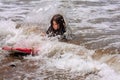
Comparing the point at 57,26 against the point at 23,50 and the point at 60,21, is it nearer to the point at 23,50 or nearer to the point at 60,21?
the point at 60,21

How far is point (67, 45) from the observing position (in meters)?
7.48

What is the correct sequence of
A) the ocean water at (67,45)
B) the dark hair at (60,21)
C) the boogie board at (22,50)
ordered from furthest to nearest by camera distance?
1. the dark hair at (60,21)
2. the boogie board at (22,50)
3. the ocean water at (67,45)

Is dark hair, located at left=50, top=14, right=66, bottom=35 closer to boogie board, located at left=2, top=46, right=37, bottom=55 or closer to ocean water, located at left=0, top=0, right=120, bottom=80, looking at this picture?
ocean water, located at left=0, top=0, right=120, bottom=80

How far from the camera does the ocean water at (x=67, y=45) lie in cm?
592

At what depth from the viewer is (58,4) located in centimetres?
1448

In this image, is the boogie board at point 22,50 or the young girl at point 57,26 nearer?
the boogie board at point 22,50

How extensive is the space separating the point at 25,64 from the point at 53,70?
2.57 ft

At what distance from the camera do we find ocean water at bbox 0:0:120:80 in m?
5.92

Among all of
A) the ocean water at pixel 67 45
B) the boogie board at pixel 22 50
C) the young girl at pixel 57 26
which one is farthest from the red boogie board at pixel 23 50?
the young girl at pixel 57 26

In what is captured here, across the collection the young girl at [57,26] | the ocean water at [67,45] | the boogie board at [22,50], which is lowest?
the ocean water at [67,45]

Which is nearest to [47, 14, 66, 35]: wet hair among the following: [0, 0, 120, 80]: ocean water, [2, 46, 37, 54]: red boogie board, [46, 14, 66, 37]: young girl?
[46, 14, 66, 37]: young girl

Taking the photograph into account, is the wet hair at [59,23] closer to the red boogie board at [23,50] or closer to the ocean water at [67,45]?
the ocean water at [67,45]

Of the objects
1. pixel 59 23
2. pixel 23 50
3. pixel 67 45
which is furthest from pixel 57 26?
pixel 23 50

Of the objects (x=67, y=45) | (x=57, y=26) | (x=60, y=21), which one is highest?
(x=60, y=21)
